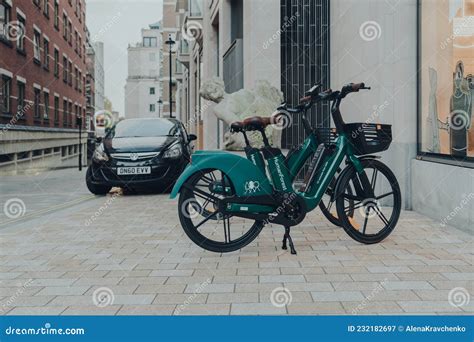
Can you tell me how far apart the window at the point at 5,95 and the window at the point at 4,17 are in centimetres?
174

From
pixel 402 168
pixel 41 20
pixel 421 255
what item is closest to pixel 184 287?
pixel 421 255

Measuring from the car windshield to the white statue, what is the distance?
1.16 metres

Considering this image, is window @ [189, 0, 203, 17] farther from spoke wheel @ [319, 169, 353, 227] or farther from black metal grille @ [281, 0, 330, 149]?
spoke wheel @ [319, 169, 353, 227]

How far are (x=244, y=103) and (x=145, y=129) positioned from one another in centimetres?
224

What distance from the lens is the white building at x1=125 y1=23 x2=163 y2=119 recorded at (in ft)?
308

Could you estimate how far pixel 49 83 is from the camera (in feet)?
102

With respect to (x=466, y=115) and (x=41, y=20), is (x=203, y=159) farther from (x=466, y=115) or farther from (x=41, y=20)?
(x=41, y=20)

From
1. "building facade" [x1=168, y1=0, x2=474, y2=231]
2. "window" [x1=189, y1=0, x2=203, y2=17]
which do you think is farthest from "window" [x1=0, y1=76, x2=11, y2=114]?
"building facade" [x1=168, y1=0, x2=474, y2=231]

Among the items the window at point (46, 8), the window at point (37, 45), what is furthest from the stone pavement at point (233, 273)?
the window at point (46, 8)

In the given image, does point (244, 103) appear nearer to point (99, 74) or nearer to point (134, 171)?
point (134, 171)

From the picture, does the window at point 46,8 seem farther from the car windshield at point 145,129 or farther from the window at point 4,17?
the car windshield at point 145,129

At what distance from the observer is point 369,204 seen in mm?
5281

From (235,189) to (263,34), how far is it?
8239mm

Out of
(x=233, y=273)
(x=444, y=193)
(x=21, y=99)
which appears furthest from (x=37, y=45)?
(x=233, y=273)
